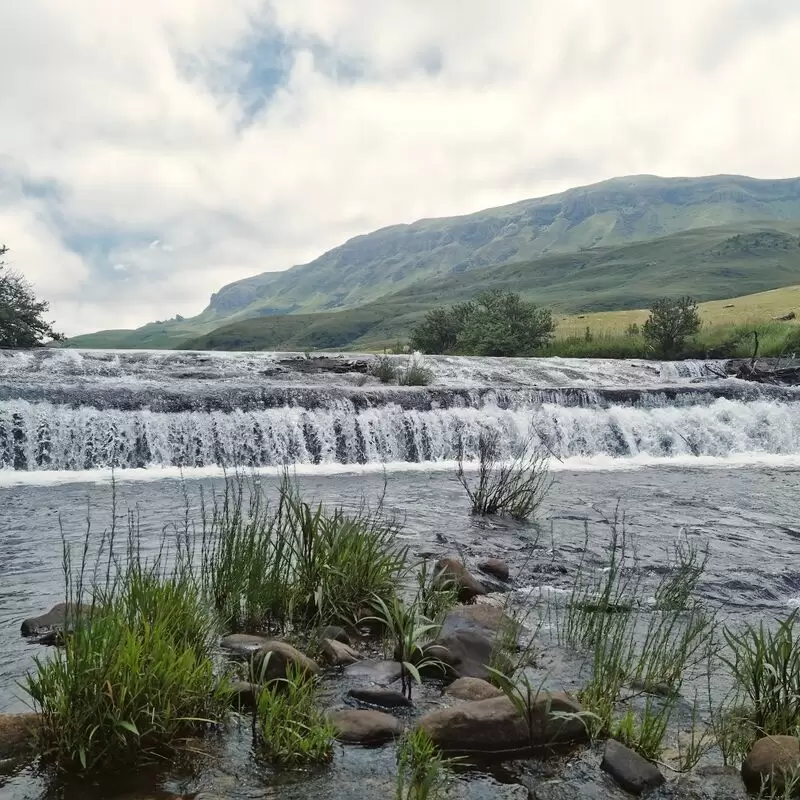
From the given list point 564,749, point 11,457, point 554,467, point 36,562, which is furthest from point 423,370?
point 564,749

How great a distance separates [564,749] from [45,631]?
15.3ft

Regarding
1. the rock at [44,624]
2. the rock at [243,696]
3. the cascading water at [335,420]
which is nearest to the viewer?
the rock at [243,696]

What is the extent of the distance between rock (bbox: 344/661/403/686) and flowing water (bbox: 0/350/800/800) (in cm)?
107

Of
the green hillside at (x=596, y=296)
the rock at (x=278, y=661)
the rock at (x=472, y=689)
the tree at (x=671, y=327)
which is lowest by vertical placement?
the rock at (x=472, y=689)

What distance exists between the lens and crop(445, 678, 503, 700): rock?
5668 mm

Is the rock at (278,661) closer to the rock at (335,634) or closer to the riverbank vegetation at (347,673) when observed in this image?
the riverbank vegetation at (347,673)

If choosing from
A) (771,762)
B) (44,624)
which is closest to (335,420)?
(44,624)

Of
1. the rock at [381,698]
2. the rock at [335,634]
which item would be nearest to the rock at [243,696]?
the rock at [381,698]

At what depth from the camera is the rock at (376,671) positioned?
19.6ft

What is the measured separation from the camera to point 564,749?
5059 mm

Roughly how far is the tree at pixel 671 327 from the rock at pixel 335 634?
39414mm

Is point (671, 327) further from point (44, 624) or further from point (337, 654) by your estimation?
point (44, 624)

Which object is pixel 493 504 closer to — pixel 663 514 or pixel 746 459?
pixel 663 514

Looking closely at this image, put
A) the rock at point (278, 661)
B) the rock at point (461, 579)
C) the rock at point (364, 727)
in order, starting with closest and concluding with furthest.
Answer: the rock at point (364, 727)
the rock at point (278, 661)
the rock at point (461, 579)
